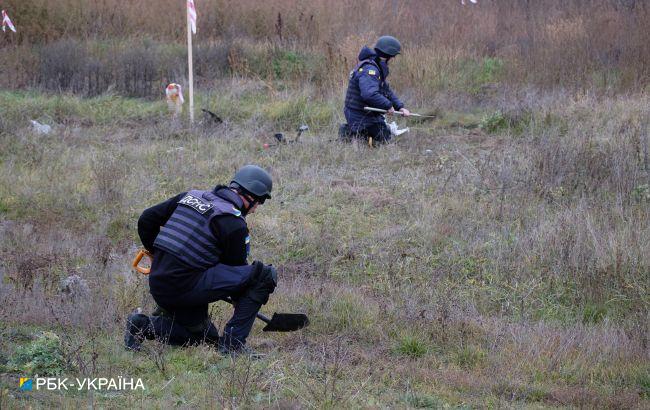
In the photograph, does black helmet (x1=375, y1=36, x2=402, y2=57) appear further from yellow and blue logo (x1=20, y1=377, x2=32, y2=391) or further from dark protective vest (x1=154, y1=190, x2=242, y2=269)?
yellow and blue logo (x1=20, y1=377, x2=32, y2=391)

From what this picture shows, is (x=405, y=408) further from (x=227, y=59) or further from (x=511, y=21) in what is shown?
(x=511, y=21)

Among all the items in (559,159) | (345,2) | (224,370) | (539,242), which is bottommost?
(224,370)

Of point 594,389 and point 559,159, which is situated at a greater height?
point 559,159

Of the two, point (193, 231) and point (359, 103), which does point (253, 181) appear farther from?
point (359, 103)

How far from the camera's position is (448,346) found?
590 centimetres

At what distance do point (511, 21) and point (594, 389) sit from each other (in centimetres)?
1235

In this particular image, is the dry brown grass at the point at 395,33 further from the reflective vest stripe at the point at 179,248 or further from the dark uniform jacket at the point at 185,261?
the reflective vest stripe at the point at 179,248

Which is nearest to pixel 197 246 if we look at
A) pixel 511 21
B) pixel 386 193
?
pixel 386 193

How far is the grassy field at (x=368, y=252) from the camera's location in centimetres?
512

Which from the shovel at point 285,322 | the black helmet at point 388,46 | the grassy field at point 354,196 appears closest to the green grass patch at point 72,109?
the grassy field at point 354,196

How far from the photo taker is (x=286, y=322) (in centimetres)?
605

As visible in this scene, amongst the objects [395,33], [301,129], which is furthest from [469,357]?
[395,33]
